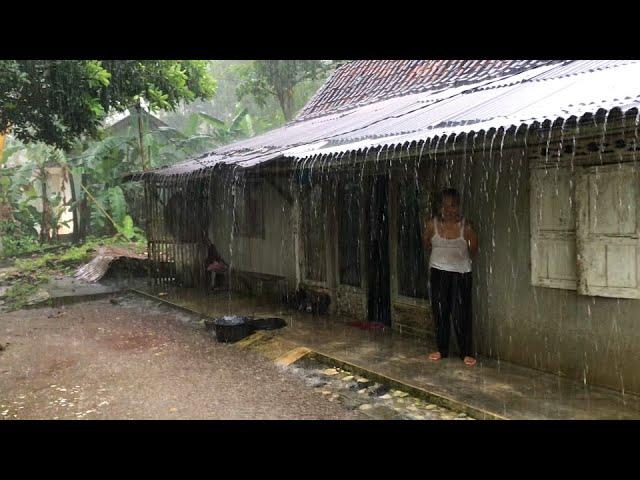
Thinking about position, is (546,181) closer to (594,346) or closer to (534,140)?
(534,140)

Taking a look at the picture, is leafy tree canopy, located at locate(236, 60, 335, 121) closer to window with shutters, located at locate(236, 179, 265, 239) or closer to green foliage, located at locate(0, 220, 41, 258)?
green foliage, located at locate(0, 220, 41, 258)

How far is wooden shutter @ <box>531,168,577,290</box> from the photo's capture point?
4746 mm

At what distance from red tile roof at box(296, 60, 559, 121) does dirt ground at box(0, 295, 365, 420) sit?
5148mm

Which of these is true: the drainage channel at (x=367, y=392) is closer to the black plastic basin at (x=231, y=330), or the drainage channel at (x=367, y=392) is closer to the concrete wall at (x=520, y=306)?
the black plastic basin at (x=231, y=330)

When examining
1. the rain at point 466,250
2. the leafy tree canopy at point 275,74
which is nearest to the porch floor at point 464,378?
the rain at point 466,250

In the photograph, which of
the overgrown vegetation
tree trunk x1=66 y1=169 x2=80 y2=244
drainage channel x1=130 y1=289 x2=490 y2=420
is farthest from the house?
tree trunk x1=66 y1=169 x2=80 y2=244

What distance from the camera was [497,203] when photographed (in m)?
5.41

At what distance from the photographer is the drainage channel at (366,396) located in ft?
14.4

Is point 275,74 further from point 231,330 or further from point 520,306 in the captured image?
point 520,306

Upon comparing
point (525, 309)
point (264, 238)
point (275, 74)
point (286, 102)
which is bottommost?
point (525, 309)

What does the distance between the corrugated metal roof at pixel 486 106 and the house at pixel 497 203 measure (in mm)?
29

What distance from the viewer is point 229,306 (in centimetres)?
900

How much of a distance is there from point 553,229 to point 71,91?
6.38 meters

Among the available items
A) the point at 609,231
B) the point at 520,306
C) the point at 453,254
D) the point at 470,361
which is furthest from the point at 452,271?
the point at 609,231
